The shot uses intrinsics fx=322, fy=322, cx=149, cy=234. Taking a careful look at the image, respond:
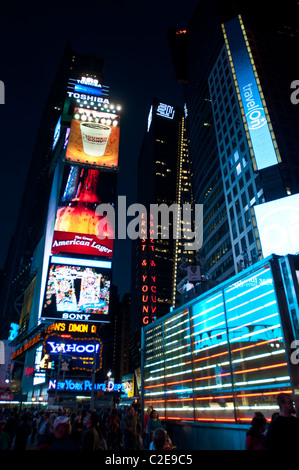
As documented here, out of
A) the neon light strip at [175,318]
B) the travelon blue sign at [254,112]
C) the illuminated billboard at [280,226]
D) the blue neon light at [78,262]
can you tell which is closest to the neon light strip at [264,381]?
the neon light strip at [175,318]

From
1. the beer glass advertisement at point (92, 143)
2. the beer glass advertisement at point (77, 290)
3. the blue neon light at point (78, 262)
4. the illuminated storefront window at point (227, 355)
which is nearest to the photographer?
the illuminated storefront window at point (227, 355)

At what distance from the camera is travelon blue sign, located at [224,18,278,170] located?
4166 centimetres

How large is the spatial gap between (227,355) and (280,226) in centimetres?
835

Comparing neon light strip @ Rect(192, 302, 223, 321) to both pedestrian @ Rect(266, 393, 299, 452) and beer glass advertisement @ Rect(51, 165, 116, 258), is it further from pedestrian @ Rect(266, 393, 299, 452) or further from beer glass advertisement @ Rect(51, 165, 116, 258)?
beer glass advertisement @ Rect(51, 165, 116, 258)

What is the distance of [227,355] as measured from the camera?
1265 cm

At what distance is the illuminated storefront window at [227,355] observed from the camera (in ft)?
33.9

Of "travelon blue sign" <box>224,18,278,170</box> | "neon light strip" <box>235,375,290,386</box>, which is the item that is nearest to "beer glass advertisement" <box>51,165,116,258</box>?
"travelon blue sign" <box>224,18,278,170</box>

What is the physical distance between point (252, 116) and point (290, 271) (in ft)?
136

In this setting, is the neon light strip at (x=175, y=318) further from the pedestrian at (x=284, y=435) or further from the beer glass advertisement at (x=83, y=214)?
the beer glass advertisement at (x=83, y=214)

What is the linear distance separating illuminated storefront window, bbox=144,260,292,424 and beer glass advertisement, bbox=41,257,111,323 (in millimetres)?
24395

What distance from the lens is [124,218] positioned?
5447 centimetres

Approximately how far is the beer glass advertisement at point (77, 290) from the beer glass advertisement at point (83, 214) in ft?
6.73

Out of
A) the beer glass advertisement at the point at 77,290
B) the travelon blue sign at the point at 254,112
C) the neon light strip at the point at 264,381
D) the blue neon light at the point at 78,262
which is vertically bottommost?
the neon light strip at the point at 264,381
